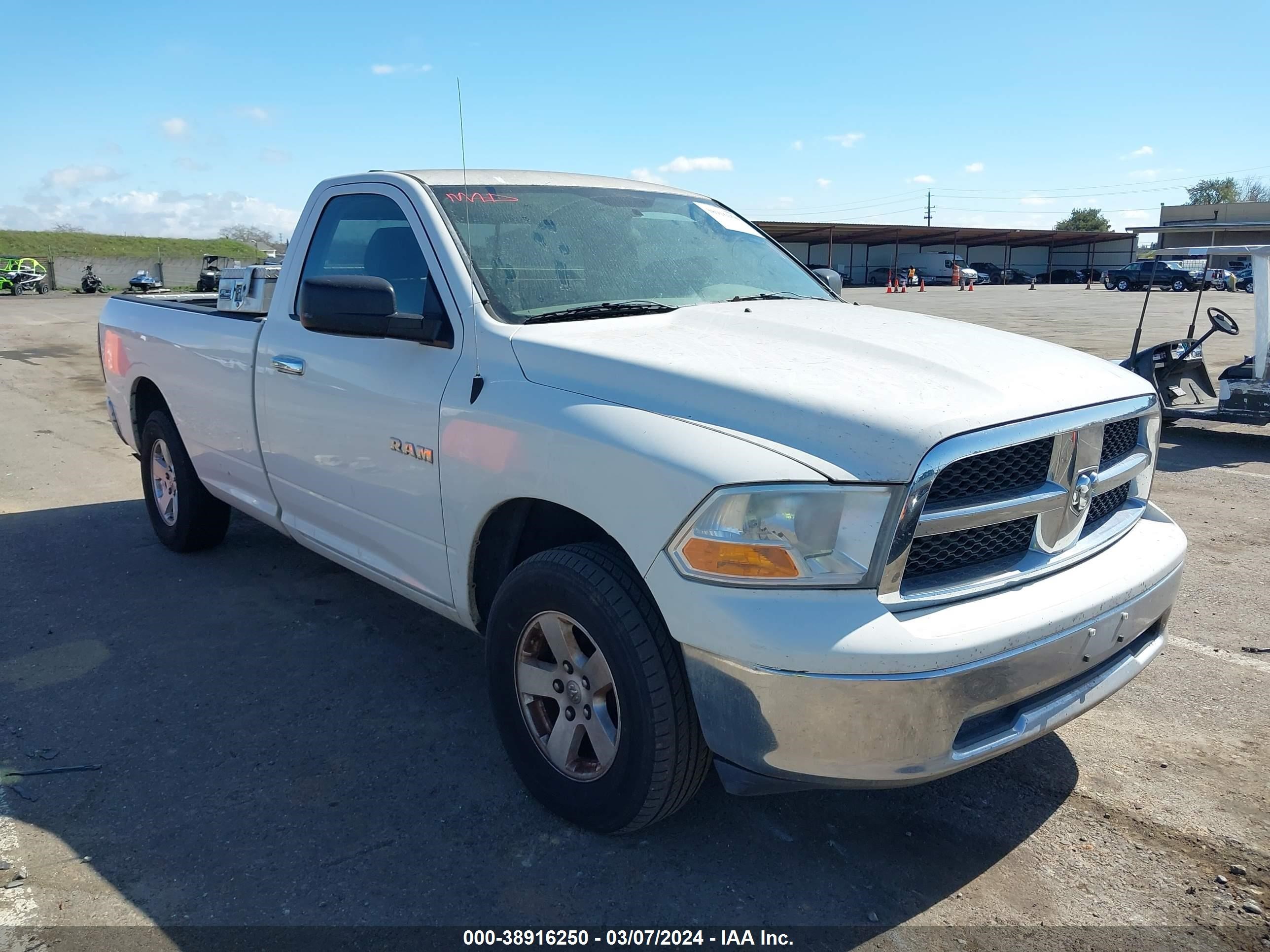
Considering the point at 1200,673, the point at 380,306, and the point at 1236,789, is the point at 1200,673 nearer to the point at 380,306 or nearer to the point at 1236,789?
the point at 1236,789

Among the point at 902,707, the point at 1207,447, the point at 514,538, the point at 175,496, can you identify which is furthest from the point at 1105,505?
the point at 1207,447

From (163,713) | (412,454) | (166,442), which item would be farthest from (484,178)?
(166,442)

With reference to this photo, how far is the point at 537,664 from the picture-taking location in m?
2.95

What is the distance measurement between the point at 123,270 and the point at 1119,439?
57719 mm

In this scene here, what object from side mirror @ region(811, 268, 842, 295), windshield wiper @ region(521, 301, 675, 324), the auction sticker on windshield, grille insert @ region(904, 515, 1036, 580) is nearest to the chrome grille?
grille insert @ region(904, 515, 1036, 580)

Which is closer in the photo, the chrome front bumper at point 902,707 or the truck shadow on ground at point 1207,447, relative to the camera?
the chrome front bumper at point 902,707

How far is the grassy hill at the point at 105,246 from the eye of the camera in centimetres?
6862

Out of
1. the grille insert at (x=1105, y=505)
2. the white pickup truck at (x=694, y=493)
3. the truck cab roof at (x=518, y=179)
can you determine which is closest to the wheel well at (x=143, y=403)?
the white pickup truck at (x=694, y=493)

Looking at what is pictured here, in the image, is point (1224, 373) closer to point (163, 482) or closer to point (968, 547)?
point (968, 547)

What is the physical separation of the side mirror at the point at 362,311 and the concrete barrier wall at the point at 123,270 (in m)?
50.5

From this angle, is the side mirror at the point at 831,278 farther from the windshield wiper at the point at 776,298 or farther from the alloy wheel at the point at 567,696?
the alloy wheel at the point at 567,696

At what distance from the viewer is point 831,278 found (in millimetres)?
4914

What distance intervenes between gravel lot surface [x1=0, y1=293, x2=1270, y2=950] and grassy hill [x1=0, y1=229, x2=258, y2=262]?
6521 cm

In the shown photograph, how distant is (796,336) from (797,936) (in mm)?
1742
